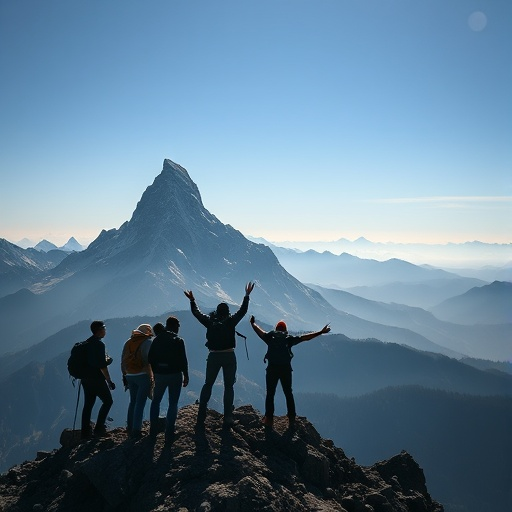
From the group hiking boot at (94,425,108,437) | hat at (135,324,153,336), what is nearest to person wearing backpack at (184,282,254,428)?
hat at (135,324,153,336)

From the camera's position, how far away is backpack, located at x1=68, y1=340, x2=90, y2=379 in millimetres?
15078

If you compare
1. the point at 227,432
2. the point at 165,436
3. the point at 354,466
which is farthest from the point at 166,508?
the point at 354,466

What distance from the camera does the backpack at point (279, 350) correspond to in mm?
15762

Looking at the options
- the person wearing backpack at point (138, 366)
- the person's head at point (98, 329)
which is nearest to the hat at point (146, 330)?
the person wearing backpack at point (138, 366)

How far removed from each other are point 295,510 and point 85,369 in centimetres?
866

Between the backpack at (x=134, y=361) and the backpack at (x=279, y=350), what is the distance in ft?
15.3

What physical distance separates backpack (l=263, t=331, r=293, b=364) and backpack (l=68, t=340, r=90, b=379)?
6646 millimetres

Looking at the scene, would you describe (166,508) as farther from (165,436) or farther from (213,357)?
(213,357)

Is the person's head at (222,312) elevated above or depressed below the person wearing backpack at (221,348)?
above

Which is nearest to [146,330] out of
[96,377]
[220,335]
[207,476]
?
[96,377]

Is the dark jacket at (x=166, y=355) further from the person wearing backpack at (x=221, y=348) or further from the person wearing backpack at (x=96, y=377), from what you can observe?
the person wearing backpack at (x=96, y=377)

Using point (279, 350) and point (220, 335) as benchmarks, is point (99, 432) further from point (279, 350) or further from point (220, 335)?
point (279, 350)

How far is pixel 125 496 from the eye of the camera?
1220 cm

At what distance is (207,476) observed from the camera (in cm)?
1222
